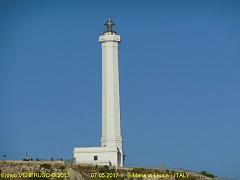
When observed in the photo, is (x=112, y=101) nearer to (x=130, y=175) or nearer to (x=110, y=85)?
(x=110, y=85)

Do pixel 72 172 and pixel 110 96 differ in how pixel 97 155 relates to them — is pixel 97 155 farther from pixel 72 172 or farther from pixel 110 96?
pixel 72 172

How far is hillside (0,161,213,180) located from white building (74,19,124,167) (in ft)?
11.9

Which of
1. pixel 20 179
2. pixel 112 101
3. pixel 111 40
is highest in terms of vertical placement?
pixel 111 40

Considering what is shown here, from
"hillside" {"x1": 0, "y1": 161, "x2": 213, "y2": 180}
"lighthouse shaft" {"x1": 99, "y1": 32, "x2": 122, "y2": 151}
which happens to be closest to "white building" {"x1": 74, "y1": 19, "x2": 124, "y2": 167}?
"lighthouse shaft" {"x1": 99, "y1": 32, "x2": 122, "y2": 151}

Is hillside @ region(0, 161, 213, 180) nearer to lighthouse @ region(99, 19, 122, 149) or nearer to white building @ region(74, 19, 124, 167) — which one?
white building @ region(74, 19, 124, 167)

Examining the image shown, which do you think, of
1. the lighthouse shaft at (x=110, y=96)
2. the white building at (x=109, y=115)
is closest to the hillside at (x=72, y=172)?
the white building at (x=109, y=115)

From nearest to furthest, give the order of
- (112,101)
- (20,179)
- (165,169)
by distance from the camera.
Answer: (20,179), (165,169), (112,101)

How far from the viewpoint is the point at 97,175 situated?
272 ft

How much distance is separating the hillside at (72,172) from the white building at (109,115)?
3.62 metres

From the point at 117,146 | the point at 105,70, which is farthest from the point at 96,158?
the point at 105,70

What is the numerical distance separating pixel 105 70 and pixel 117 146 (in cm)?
786

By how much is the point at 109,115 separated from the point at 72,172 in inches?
476

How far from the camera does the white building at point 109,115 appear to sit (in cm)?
8944

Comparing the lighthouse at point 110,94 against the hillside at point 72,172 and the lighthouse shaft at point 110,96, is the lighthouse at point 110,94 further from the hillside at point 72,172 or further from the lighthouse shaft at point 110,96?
the hillside at point 72,172
